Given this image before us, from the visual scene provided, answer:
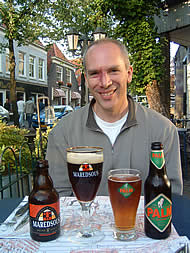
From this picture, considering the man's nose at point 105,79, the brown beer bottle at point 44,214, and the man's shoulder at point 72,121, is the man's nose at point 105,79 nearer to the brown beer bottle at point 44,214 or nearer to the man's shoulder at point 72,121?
the man's shoulder at point 72,121

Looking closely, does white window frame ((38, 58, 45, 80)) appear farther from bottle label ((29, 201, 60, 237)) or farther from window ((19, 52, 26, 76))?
bottle label ((29, 201, 60, 237))

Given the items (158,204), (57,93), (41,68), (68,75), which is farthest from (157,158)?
(68,75)

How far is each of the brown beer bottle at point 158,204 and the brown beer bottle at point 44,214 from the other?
316 mm

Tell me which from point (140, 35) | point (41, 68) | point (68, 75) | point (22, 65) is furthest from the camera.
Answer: point (68, 75)

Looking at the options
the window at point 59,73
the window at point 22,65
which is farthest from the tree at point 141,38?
the window at point 59,73

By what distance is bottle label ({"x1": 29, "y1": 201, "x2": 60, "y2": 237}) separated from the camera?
2.87 ft

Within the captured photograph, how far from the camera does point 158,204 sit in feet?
2.97

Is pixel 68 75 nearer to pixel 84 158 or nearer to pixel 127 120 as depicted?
pixel 127 120

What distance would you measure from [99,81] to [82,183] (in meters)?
0.86

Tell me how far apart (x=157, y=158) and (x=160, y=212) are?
0.61 feet

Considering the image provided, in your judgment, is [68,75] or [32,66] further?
[68,75]

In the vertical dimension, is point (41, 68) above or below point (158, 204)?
above

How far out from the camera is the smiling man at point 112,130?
1580mm

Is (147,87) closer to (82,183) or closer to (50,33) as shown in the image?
(82,183)
